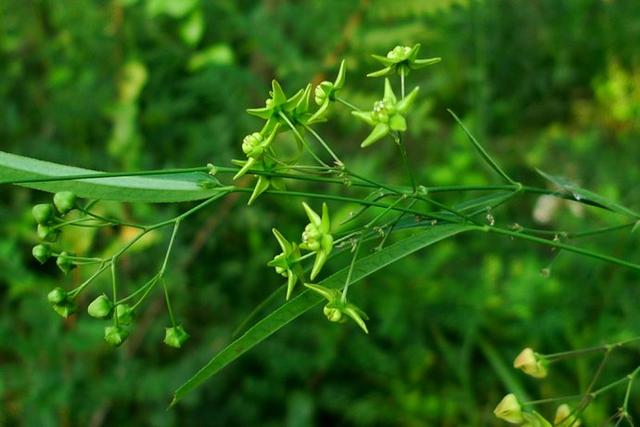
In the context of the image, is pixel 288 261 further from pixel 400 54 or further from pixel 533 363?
pixel 533 363

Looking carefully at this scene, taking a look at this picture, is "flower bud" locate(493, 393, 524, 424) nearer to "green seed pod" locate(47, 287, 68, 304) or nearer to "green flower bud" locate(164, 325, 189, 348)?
"green flower bud" locate(164, 325, 189, 348)

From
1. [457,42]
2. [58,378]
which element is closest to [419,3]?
[457,42]

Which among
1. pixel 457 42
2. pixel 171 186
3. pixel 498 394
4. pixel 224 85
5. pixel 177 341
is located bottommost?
pixel 498 394

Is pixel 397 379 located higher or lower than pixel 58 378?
lower

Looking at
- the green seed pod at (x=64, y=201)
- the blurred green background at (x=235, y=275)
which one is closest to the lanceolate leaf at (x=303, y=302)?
the green seed pod at (x=64, y=201)

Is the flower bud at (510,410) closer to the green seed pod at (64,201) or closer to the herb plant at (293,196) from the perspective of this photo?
the herb plant at (293,196)

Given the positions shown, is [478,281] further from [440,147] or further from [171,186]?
[171,186]

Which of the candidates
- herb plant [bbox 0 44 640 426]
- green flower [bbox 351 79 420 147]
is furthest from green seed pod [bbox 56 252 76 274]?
green flower [bbox 351 79 420 147]
